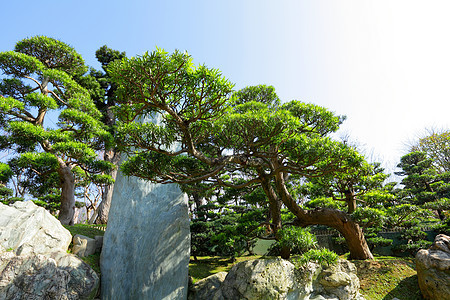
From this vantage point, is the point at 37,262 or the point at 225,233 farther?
the point at 225,233

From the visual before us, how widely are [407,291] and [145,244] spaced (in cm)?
650

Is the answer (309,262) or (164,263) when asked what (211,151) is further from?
(309,262)

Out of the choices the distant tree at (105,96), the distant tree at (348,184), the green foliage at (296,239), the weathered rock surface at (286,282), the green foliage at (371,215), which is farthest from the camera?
the distant tree at (105,96)

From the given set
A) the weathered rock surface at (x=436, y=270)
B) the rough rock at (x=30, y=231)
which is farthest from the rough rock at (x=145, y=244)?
the weathered rock surface at (x=436, y=270)

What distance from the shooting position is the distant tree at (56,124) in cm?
Result: 638

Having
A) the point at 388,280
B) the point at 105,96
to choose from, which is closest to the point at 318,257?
the point at 388,280

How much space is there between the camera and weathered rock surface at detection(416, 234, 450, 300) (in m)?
4.84

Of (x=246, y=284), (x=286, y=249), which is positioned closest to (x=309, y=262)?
(x=286, y=249)

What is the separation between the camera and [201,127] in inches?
183

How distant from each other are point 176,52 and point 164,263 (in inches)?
193

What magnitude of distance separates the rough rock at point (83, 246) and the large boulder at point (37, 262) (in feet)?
0.67

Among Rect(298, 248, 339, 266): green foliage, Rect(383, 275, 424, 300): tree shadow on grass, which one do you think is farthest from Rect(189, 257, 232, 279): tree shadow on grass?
Rect(383, 275, 424, 300): tree shadow on grass

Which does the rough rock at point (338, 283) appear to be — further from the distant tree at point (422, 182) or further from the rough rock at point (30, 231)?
the distant tree at point (422, 182)

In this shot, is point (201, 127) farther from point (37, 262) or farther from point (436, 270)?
point (436, 270)
